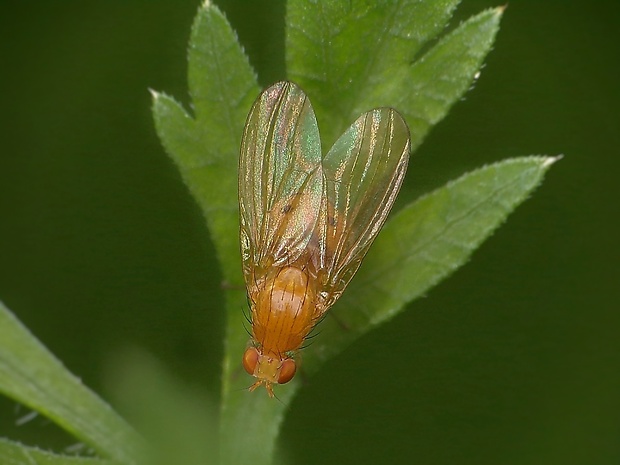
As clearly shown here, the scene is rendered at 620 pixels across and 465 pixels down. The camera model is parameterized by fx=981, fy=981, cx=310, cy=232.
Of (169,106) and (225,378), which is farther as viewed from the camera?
(225,378)

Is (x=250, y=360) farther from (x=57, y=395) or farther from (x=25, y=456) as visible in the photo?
(x=25, y=456)

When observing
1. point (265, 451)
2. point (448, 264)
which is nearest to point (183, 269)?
point (265, 451)

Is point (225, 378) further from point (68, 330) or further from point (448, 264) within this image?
point (68, 330)

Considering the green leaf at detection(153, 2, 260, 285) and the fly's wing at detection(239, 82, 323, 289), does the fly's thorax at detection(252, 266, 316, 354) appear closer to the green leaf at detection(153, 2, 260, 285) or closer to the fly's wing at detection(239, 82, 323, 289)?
the fly's wing at detection(239, 82, 323, 289)

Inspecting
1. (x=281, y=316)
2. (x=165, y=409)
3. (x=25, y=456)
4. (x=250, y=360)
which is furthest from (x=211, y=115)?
(x=165, y=409)

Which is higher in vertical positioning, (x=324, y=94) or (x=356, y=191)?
(x=324, y=94)
